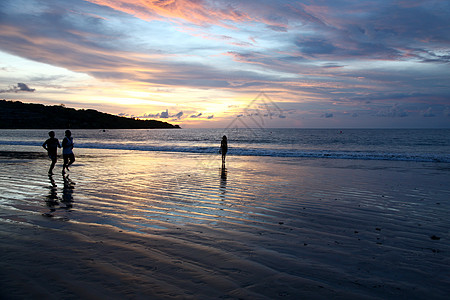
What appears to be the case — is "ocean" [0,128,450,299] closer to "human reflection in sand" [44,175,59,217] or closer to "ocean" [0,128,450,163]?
"human reflection in sand" [44,175,59,217]

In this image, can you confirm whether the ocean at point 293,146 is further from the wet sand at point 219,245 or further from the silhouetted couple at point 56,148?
the wet sand at point 219,245

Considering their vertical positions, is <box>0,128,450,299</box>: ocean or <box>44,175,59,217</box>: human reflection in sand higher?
<box>0,128,450,299</box>: ocean

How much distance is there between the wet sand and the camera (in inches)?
134

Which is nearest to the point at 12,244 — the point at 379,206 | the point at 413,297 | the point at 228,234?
the point at 228,234

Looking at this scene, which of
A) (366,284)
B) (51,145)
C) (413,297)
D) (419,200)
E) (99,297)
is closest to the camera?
(99,297)

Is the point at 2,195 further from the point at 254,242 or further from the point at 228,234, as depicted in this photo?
the point at 254,242

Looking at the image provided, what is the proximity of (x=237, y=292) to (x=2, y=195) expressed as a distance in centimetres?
798

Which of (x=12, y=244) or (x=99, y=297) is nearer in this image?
(x=99, y=297)

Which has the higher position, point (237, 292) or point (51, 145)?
point (51, 145)

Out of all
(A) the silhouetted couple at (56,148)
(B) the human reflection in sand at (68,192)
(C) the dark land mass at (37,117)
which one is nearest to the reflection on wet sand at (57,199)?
(B) the human reflection in sand at (68,192)

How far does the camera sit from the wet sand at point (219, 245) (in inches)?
134

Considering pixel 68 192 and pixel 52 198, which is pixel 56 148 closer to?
pixel 68 192

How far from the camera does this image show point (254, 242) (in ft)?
16.1

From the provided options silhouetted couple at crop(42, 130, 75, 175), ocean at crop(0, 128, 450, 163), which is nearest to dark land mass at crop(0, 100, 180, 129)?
ocean at crop(0, 128, 450, 163)
